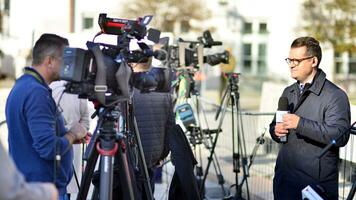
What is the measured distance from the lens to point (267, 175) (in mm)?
8578

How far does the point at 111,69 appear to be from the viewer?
4066 millimetres

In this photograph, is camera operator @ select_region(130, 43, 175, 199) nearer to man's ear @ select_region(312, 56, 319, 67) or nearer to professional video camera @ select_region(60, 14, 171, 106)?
professional video camera @ select_region(60, 14, 171, 106)

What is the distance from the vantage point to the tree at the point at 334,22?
92.8 feet

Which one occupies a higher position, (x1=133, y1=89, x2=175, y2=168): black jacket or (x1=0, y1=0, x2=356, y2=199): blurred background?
(x1=0, y1=0, x2=356, y2=199): blurred background

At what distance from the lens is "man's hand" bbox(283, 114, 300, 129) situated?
184 inches

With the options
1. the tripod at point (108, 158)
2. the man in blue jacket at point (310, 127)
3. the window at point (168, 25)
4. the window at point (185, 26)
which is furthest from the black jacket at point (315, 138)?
the window at point (185, 26)

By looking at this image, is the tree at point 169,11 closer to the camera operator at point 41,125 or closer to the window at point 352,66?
the window at point 352,66

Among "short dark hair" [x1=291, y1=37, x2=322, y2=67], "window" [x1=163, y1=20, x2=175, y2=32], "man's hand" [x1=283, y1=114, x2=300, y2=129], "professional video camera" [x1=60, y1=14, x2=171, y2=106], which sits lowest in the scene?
"man's hand" [x1=283, y1=114, x2=300, y2=129]

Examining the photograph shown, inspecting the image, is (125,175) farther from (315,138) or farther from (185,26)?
(185,26)

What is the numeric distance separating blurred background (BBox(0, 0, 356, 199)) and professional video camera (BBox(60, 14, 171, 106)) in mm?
21315

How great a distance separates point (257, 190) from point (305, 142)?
327cm

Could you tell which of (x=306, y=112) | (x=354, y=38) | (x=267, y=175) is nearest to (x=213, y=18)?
(x=354, y=38)

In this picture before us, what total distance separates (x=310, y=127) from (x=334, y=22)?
1006 inches

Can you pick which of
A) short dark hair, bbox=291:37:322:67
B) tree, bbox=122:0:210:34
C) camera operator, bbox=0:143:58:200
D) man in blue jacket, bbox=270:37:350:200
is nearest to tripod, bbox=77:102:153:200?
camera operator, bbox=0:143:58:200
